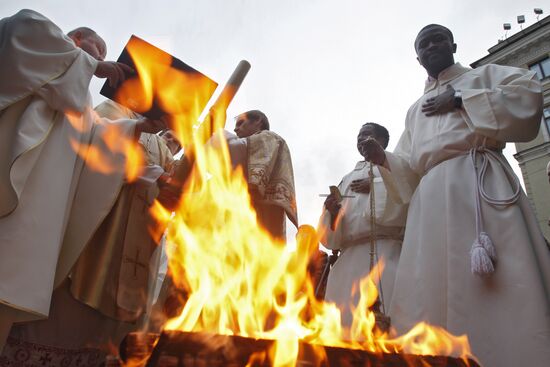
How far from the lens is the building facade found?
1778 centimetres

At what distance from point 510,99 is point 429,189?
3.41 ft

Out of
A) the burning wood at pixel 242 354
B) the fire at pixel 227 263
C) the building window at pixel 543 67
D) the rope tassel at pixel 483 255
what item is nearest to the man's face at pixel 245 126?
the fire at pixel 227 263

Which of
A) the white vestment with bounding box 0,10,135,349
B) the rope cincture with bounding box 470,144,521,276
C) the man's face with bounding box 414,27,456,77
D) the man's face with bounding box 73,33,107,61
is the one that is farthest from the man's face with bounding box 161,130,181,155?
the rope cincture with bounding box 470,144,521,276

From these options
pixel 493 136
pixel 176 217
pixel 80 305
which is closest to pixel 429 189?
pixel 493 136

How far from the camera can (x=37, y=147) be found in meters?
2.60

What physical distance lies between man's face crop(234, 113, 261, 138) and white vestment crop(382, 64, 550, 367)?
149 centimetres

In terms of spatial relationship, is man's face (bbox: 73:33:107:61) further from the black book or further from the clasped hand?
the clasped hand

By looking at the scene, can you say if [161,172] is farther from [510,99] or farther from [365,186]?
[510,99]

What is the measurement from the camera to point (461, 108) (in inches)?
148

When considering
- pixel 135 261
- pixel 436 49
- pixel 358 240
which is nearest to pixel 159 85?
pixel 135 261

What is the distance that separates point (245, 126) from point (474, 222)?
229 cm

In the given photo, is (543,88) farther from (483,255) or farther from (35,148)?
(35,148)

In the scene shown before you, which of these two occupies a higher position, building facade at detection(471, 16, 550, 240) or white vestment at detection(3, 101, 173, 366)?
building facade at detection(471, 16, 550, 240)

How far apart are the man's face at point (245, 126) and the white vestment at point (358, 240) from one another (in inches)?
55.3
